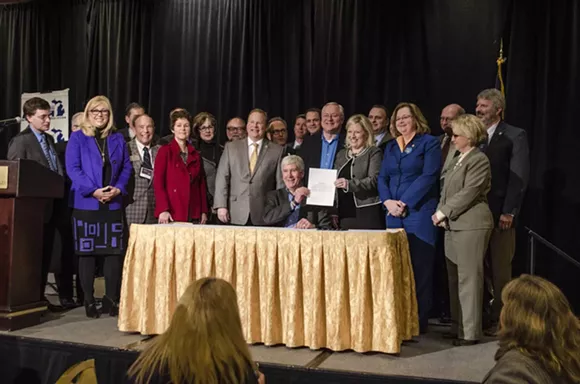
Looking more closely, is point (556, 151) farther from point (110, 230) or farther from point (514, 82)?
point (110, 230)

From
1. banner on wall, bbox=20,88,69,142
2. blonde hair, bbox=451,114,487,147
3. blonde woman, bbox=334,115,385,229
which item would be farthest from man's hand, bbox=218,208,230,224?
banner on wall, bbox=20,88,69,142

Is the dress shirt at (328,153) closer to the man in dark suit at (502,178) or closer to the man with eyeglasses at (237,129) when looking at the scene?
the man with eyeglasses at (237,129)

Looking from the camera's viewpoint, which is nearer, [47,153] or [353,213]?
[353,213]

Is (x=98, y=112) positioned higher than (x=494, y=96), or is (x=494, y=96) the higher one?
(x=494, y=96)

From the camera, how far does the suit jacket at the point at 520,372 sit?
5.75 feet

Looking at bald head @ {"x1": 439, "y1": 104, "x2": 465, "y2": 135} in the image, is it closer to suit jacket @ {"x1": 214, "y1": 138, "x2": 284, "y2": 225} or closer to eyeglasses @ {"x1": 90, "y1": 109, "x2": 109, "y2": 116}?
suit jacket @ {"x1": 214, "y1": 138, "x2": 284, "y2": 225}

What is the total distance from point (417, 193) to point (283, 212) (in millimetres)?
922

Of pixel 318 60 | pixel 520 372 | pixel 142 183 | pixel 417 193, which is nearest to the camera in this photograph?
pixel 520 372

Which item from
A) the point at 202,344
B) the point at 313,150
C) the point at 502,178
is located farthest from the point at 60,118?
the point at 202,344

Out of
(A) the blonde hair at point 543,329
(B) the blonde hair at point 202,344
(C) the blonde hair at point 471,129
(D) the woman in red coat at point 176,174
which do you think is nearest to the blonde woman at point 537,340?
(A) the blonde hair at point 543,329

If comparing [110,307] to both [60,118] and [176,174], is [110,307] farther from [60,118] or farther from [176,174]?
[60,118]

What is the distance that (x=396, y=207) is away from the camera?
4.37 m

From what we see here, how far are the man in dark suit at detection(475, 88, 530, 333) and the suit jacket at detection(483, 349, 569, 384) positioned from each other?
289 centimetres

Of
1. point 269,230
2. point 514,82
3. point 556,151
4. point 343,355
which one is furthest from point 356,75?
point 343,355
